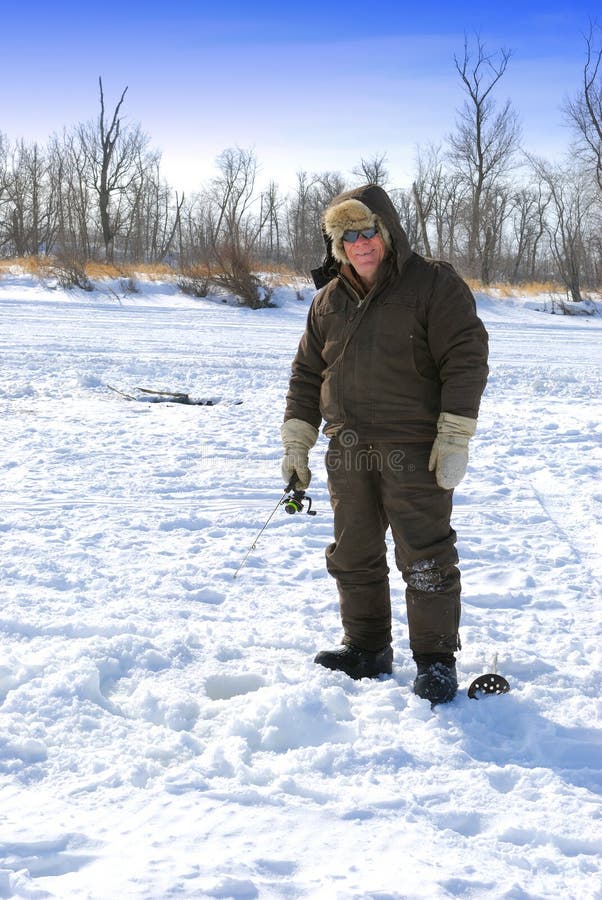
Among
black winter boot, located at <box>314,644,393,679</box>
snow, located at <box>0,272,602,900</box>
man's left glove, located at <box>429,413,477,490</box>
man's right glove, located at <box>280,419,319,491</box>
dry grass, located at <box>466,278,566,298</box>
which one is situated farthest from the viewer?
dry grass, located at <box>466,278,566,298</box>

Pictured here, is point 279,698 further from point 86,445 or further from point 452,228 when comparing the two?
point 452,228

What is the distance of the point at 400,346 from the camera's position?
8.46ft

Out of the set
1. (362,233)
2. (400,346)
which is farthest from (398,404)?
(362,233)

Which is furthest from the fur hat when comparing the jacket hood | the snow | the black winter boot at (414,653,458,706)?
the snow

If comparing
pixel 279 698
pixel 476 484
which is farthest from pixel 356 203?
pixel 476 484

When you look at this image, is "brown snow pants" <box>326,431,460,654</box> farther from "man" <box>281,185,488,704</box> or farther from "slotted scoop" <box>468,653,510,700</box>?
"slotted scoop" <box>468,653,510,700</box>

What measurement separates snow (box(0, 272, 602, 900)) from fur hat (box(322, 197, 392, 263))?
154cm

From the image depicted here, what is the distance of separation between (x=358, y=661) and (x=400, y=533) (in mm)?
552

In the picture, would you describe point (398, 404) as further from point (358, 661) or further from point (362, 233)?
point (358, 661)

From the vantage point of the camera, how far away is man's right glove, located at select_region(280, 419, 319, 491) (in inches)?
118

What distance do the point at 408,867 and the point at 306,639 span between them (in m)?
1.33

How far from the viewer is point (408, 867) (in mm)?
1854

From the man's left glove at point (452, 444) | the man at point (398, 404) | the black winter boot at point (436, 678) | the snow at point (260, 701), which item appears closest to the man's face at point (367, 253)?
the man at point (398, 404)

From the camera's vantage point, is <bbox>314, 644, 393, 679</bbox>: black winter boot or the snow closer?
the snow
